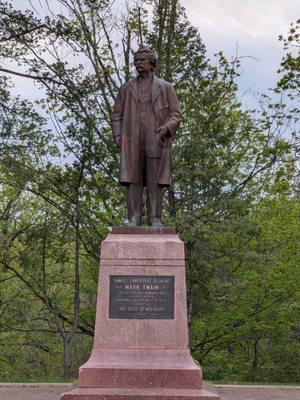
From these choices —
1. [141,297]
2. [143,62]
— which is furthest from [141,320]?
[143,62]

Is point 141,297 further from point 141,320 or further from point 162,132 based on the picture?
point 162,132

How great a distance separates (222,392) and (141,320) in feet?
13.6

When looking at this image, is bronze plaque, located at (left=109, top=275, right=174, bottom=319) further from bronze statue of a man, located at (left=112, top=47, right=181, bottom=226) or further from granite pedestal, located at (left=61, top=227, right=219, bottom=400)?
bronze statue of a man, located at (left=112, top=47, right=181, bottom=226)

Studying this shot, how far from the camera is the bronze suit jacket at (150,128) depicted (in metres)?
7.81

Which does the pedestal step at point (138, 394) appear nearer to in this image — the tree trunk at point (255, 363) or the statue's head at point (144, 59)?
the statue's head at point (144, 59)

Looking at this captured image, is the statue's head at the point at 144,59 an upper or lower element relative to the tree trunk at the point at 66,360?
upper

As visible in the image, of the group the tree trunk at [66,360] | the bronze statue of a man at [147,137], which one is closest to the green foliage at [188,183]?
the tree trunk at [66,360]

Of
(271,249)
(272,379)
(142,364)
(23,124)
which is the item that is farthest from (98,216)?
(142,364)

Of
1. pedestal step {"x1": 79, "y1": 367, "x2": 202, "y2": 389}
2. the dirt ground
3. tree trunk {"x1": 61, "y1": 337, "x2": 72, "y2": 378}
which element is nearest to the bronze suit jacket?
pedestal step {"x1": 79, "y1": 367, "x2": 202, "y2": 389}

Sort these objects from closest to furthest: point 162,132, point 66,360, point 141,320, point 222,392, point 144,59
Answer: point 141,320
point 162,132
point 144,59
point 222,392
point 66,360

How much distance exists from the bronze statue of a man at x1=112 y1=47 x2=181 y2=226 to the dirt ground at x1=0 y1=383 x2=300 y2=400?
11.2ft

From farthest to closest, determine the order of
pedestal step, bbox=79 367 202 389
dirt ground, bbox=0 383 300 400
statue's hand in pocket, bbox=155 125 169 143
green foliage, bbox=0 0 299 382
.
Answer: green foliage, bbox=0 0 299 382 → dirt ground, bbox=0 383 300 400 → statue's hand in pocket, bbox=155 125 169 143 → pedestal step, bbox=79 367 202 389

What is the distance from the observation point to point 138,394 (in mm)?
Result: 6434

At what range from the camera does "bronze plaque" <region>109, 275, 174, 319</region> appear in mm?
7199
